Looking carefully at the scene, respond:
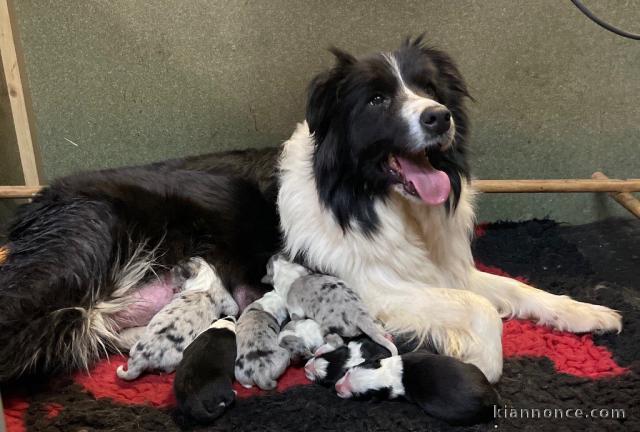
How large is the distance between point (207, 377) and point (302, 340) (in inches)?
14.9

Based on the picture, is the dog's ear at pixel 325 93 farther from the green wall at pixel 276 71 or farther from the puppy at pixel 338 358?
the green wall at pixel 276 71

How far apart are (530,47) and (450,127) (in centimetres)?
153

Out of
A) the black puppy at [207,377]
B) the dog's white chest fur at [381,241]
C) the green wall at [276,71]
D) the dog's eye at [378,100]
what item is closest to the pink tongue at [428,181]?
the dog's white chest fur at [381,241]

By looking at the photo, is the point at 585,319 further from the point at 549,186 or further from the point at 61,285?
the point at 61,285

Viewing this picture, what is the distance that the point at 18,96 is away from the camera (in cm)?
310

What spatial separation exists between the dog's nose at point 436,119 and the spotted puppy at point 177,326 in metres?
1.06

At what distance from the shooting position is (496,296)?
2469 mm

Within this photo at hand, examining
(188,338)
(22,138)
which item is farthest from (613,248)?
→ (22,138)

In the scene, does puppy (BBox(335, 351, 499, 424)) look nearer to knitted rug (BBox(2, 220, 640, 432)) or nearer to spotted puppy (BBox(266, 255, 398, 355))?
knitted rug (BBox(2, 220, 640, 432))

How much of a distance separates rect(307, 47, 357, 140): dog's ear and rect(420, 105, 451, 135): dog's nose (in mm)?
393

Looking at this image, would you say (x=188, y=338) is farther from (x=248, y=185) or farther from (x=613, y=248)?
(x=613, y=248)

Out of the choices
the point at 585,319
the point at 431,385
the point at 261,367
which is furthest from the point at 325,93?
the point at 585,319

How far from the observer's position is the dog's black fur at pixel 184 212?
196cm

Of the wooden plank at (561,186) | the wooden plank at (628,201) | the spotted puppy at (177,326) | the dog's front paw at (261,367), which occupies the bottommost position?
the dog's front paw at (261,367)
